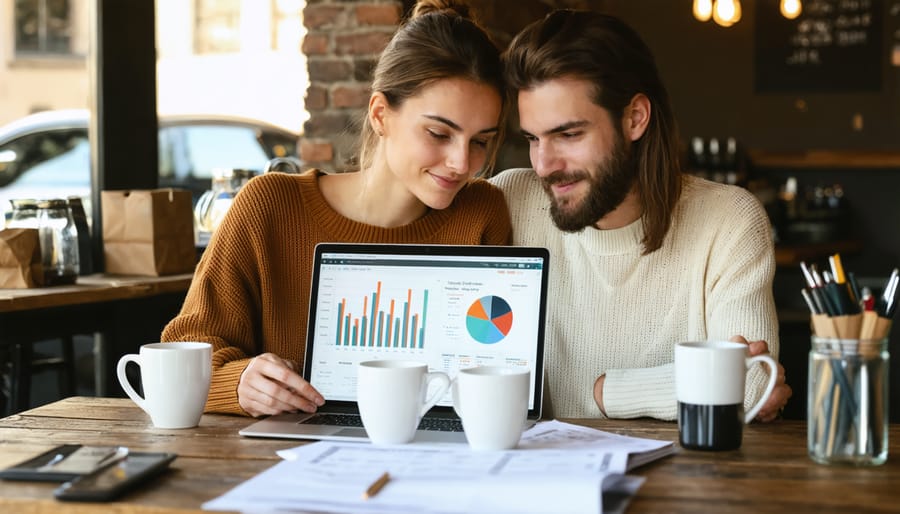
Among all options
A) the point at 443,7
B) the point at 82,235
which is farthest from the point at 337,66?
the point at 443,7

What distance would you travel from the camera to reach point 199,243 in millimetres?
3129

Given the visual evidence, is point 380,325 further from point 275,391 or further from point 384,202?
point 384,202

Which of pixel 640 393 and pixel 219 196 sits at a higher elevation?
pixel 219 196

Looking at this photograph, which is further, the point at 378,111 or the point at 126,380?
the point at 378,111

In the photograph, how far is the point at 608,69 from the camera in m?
1.80

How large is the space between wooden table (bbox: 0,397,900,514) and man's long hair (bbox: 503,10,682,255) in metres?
0.48

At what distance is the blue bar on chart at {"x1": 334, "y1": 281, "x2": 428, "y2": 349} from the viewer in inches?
59.3

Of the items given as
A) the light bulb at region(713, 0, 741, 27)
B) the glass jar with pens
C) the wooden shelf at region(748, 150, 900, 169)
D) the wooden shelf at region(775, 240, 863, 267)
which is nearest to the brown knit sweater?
the glass jar with pens

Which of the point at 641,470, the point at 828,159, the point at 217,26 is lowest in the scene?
the point at 641,470

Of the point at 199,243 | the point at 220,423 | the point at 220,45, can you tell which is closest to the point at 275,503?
the point at 220,423

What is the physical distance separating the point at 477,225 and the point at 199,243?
1.52m

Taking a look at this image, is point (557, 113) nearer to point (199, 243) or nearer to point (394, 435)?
point (394, 435)

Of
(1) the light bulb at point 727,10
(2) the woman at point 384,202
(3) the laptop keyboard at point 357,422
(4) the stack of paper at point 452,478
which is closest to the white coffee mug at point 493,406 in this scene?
(4) the stack of paper at point 452,478

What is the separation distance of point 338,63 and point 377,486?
7.56 feet
